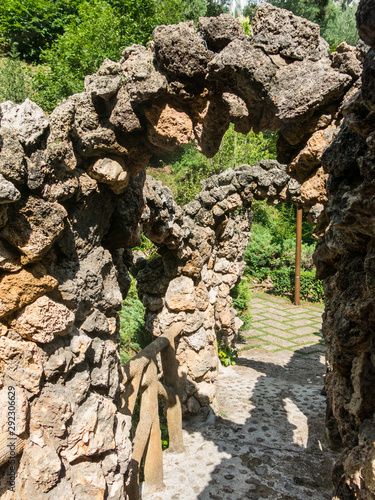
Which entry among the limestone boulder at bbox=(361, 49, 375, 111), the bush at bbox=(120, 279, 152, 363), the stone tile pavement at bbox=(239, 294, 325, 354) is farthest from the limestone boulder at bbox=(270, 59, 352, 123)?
the stone tile pavement at bbox=(239, 294, 325, 354)

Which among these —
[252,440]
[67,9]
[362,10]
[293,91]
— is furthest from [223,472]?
[67,9]

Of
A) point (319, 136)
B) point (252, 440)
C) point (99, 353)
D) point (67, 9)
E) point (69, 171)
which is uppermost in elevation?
point (67, 9)

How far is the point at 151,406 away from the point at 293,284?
10.1 m

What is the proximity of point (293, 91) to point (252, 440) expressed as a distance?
3959mm

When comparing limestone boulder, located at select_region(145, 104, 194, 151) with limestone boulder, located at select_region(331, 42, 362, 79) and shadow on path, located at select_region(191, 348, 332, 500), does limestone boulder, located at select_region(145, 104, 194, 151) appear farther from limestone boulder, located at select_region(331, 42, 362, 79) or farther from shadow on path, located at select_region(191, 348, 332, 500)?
shadow on path, located at select_region(191, 348, 332, 500)

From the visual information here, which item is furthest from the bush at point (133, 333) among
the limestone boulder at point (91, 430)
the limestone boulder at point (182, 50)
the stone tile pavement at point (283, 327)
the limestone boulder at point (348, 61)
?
the limestone boulder at point (348, 61)

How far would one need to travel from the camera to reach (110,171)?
7.81ft

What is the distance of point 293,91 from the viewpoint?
2197mm

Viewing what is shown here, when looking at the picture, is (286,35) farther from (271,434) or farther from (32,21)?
(32,21)

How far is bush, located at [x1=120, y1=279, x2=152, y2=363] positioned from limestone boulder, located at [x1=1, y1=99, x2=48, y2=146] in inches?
176

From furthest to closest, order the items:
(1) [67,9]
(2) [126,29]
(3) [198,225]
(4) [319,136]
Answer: (1) [67,9]
(2) [126,29]
(3) [198,225]
(4) [319,136]

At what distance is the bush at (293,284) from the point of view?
12453mm

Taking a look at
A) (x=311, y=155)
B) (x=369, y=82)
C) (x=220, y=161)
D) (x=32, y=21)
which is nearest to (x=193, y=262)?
(x=311, y=155)

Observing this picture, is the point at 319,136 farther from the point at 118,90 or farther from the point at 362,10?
the point at 118,90
